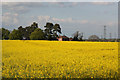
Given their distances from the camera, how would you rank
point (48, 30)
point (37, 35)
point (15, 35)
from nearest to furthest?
point (48, 30), point (37, 35), point (15, 35)

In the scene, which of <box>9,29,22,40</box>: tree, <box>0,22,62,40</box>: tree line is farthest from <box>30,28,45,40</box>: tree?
<box>9,29,22,40</box>: tree

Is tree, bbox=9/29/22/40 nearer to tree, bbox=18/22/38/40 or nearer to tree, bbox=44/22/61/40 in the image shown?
tree, bbox=18/22/38/40

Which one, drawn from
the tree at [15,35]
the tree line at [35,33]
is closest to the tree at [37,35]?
the tree line at [35,33]

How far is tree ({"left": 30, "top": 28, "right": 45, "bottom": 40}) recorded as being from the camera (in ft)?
96.3

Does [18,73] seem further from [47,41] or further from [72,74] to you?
[47,41]

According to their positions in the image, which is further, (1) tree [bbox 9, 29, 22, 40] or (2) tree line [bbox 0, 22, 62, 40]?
(1) tree [bbox 9, 29, 22, 40]

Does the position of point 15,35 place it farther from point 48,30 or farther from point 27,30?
point 48,30

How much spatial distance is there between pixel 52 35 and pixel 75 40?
10665 millimetres

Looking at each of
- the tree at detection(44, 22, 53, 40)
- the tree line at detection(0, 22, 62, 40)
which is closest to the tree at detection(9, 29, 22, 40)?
the tree line at detection(0, 22, 62, 40)

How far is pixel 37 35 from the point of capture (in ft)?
98.6

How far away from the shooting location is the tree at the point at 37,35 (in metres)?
29.4

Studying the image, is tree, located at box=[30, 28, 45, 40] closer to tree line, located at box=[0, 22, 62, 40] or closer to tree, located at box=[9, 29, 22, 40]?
tree line, located at box=[0, 22, 62, 40]

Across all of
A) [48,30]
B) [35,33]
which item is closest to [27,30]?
[35,33]

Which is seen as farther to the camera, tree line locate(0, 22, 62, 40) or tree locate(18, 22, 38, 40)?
tree locate(18, 22, 38, 40)
